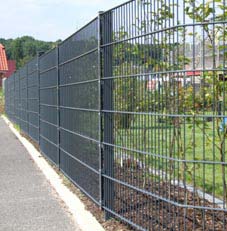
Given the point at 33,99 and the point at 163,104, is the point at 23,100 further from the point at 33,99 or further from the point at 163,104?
the point at 163,104

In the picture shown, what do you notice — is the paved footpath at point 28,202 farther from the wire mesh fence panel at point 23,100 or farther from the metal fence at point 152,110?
the wire mesh fence panel at point 23,100

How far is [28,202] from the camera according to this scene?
7.75 meters

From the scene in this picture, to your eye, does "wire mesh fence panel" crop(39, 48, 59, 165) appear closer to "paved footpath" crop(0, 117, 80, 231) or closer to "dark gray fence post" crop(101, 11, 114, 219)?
"paved footpath" crop(0, 117, 80, 231)

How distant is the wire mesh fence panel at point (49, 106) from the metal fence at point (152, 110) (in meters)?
2.53

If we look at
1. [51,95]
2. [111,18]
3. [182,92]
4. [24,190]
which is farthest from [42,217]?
[51,95]

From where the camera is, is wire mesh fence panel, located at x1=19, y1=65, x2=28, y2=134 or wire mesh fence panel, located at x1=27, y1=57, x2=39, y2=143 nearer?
wire mesh fence panel, located at x1=27, y1=57, x2=39, y2=143

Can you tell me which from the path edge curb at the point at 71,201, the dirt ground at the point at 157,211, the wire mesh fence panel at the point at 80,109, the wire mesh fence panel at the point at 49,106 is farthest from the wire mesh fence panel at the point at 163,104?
the wire mesh fence panel at the point at 49,106

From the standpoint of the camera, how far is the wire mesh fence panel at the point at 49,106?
10461 millimetres

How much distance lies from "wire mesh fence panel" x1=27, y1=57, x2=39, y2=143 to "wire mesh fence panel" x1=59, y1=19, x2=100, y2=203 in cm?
479

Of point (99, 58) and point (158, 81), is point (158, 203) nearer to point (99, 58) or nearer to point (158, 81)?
point (158, 81)

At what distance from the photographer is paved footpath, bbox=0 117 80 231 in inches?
254

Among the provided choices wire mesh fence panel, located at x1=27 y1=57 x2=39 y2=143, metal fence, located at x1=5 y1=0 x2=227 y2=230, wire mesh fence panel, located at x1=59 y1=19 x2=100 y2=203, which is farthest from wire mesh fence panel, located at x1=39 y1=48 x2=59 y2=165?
metal fence, located at x1=5 y1=0 x2=227 y2=230

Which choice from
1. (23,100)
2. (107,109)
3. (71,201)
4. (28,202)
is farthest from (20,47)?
(107,109)

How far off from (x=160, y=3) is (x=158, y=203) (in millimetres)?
1805
